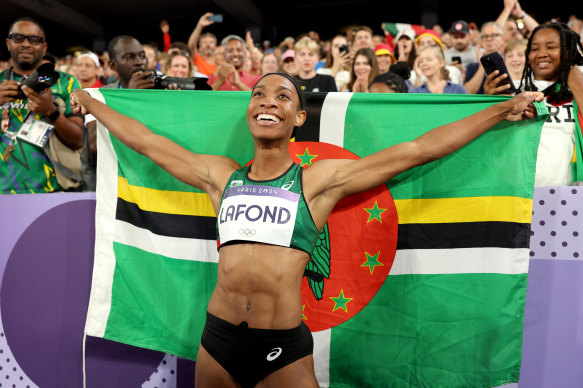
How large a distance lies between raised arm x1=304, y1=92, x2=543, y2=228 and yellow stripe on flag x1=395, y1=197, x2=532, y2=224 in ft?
1.18

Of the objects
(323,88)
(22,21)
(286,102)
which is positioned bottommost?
(286,102)

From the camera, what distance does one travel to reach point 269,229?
245 cm

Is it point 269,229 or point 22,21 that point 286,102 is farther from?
point 22,21

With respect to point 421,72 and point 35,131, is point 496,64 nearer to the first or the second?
point 421,72

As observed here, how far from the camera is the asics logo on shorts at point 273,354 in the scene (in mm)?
2408

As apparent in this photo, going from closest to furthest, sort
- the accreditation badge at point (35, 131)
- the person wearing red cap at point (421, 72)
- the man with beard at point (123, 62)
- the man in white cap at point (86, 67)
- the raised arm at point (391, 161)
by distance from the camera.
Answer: the raised arm at point (391, 161), the man with beard at point (123, 62), the accreditation badge at point (35, 131), the person wearing red cap at point (421, 72), the man in white cap at point (86, 67)

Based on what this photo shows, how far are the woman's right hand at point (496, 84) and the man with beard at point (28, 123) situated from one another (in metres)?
2.78

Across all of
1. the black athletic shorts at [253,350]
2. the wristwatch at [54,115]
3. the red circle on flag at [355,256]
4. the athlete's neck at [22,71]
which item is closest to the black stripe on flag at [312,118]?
the red circle on flag at [355,256]

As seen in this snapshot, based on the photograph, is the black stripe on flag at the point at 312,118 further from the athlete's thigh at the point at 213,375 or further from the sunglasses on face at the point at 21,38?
the sunglasses on face at the point at 21,38

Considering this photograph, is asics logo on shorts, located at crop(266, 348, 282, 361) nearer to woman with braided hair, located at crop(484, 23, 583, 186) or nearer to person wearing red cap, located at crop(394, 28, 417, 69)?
woman with braided hair, located at crop(484, 23, 583, 186)

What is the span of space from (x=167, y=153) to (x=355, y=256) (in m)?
1.14

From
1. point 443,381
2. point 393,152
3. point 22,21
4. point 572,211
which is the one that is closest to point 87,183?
point 22,21

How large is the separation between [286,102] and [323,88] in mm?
2421

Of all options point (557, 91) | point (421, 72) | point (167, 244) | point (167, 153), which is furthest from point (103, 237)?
point (421, 72)
